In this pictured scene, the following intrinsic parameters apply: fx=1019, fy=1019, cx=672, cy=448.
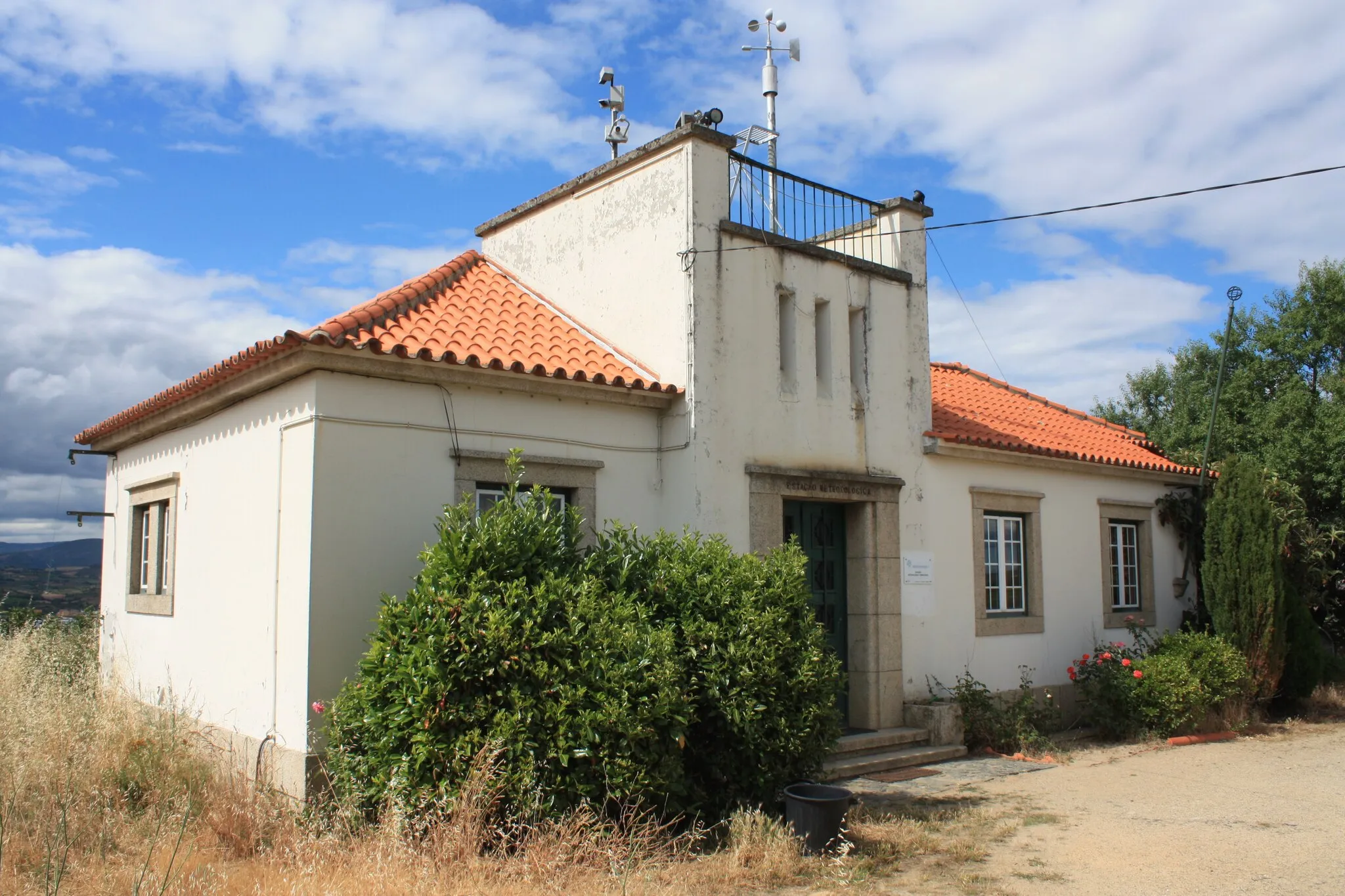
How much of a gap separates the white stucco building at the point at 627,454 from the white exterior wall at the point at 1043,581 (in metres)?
0.04

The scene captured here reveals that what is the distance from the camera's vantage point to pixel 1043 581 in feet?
41.6

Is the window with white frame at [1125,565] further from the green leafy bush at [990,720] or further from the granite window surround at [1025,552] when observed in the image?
the green leafy bush at [990,720]

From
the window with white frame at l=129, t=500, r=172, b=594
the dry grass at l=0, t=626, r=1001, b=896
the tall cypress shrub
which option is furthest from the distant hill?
the tall cypress shrub

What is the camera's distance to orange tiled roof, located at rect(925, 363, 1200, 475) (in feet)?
41.1

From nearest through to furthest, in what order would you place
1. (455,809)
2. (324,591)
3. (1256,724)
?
(455,809) → (324,591) → (1256,724)

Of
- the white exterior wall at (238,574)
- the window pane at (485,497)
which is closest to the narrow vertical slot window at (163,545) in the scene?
the white exterior wall at (238,574)

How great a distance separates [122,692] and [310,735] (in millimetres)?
3995

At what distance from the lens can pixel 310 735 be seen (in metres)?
7.30

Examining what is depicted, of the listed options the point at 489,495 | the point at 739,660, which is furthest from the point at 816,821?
the point at 489,495

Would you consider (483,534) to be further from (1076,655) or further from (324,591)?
(1076,655)

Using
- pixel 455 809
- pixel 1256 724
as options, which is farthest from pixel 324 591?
pixel 1256 724

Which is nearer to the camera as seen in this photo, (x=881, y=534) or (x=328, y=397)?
(x=328, y=397)

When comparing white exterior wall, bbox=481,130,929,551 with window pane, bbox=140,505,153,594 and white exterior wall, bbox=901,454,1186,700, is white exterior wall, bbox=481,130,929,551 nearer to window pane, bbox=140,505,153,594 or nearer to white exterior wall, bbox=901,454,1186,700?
white exterior wall, bbox=901,454,1186,700

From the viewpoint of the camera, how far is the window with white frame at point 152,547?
10578 mm
